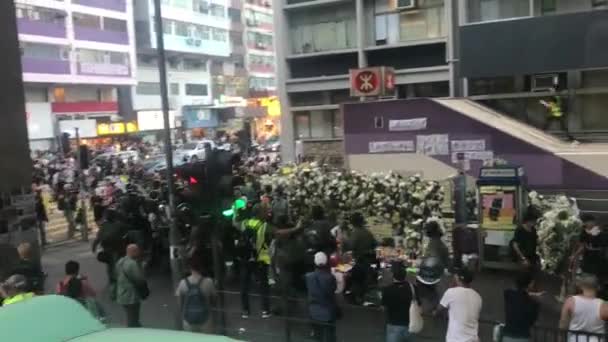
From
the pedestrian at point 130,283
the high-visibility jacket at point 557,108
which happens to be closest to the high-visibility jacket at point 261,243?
the pedestrian at point 130,283

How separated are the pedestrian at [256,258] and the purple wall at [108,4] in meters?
48.1

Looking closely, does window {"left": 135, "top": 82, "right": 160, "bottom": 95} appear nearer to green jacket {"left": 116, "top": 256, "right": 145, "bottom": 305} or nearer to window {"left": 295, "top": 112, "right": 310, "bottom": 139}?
window {"left": 295, "top": 112, "right": 310, "bottom": 139}

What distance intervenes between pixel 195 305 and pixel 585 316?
13.3 ft

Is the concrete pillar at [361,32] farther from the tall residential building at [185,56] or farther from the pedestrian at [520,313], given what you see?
the tall residential building at [185,56]

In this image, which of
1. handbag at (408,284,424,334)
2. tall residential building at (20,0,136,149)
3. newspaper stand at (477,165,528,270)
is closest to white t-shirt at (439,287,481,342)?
handbag at (408,284,424,334)

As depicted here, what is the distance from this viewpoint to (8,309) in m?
3.84

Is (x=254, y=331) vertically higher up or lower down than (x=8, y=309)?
lower down

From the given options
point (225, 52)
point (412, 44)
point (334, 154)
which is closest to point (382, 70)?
point (412, 44)

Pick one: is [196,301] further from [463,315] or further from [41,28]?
[41,28]

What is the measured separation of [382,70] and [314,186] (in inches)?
292

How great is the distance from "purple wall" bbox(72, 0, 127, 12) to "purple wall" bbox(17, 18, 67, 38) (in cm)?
318

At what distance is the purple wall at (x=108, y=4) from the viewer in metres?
54.6

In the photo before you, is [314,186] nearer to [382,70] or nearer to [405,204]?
[405,204]

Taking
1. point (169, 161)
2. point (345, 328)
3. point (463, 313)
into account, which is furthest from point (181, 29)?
point (463, 313)
